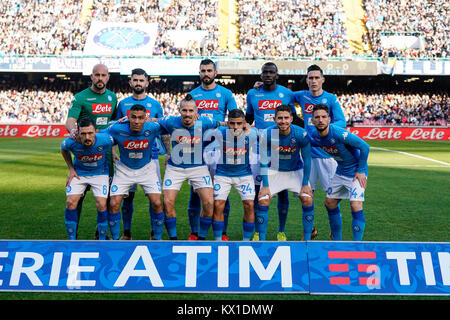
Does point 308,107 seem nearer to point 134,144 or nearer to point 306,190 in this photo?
point 306,190

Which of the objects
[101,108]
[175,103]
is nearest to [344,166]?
[101,108]

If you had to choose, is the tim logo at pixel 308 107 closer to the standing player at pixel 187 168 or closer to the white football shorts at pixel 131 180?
the standing player at pixel 187 168

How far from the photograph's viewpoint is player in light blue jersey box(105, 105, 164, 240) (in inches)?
219

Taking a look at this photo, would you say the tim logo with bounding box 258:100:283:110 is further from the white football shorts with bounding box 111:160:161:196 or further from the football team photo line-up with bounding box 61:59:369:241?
the white football shorts with bounding box 111:160:161:196

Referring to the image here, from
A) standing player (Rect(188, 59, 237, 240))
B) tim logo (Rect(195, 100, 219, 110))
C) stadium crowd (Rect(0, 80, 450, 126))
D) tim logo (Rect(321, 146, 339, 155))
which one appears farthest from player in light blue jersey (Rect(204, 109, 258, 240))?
stadium crowd (Rect(0, 80, 450, 126))

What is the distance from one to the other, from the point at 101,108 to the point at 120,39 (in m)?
29.3

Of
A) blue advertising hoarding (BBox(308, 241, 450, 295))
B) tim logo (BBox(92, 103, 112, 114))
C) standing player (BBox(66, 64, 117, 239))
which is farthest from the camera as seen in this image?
tim logo (BBox(92, 103, 112, 114))

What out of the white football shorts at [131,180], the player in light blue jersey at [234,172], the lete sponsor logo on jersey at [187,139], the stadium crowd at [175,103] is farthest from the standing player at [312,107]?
the stadium crowd at [175,103]

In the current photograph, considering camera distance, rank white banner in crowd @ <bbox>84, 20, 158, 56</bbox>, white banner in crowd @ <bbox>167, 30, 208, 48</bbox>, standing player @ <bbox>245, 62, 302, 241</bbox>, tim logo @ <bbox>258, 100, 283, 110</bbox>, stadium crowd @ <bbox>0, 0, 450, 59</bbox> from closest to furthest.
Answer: standing player @ <bbox>245, 62, 302, 241</bbox>
tim logo @ <bbox>258, 100, 283, 110</bbox>
white banner in crowd @ <bbox>84, 20, 158, 56</bbox>
stadium crowd @ <bbox>0, 0, 450, 59</bbox>
white banner in crowd @ <bbox>167, 30, 208, 48</bbox>

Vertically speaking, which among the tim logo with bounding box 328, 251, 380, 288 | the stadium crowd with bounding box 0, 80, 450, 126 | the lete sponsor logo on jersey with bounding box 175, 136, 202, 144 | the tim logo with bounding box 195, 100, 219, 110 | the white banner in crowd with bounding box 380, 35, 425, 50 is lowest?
the tim logo with bounding box 328, 251, 380, 288

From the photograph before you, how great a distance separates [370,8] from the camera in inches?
1457

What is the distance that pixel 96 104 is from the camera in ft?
19.7

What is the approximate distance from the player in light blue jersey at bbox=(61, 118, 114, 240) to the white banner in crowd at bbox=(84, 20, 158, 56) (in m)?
28.1
